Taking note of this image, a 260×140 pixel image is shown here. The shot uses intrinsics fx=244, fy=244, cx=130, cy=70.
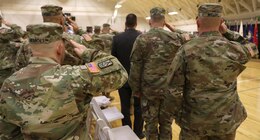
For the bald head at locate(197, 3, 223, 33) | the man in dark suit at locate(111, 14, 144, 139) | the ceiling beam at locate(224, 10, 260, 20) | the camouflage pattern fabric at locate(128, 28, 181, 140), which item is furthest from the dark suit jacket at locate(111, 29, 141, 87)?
the ceiling beam at locate(224, 10, 260, 20)

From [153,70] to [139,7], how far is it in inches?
597

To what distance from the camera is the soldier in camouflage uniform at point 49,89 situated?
114 cm

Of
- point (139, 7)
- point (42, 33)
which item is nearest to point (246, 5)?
point (139, 7)

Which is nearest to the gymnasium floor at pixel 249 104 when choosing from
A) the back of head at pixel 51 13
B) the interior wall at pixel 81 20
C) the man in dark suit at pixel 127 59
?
the man in dark suit at pixel 127 59

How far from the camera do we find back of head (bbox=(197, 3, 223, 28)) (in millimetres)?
1754

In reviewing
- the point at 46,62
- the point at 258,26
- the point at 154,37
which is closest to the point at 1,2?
the point at 258,26

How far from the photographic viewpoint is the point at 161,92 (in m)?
2.65

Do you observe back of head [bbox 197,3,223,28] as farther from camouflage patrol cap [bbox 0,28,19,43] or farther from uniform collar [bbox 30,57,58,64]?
camouflage patrol cap [bbox 0,28,19,43]

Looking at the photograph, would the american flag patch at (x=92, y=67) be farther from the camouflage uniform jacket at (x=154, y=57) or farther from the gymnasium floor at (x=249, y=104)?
the gymnasium floor at (x=249, y=104)

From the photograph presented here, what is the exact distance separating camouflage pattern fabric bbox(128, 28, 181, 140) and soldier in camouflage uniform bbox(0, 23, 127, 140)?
4.61 feet

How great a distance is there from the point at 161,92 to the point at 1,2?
601 inches

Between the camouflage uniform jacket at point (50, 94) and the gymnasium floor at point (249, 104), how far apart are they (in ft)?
7.41

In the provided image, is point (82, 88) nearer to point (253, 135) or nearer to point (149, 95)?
point (149, 95)

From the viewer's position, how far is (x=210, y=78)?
1776 mm
